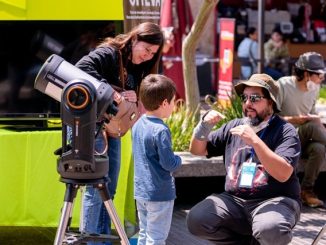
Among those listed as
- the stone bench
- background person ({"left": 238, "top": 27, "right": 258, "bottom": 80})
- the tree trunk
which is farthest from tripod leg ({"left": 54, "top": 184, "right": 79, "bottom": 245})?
background person ({"left": 238, "top": 27, "right": 258, "bottom": 80})

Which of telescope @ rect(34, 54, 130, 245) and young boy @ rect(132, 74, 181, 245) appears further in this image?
young boy @ rect(132, 74, 181, 245)

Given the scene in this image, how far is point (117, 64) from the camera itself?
206 inches

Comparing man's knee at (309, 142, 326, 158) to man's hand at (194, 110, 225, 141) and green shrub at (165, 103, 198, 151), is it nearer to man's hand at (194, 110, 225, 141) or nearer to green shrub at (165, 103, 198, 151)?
green shrub at (165, 103, 198, 151)

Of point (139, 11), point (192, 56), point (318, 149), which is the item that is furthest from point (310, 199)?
point (139, 11)

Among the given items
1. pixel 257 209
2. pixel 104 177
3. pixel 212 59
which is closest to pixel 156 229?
pixel 257 209

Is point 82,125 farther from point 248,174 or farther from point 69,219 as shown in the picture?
point 248,174

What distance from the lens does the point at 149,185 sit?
4922 millimetres

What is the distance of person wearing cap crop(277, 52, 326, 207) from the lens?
7.31m

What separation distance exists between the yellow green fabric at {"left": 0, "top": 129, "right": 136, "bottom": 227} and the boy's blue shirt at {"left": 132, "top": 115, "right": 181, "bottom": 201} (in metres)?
0.84

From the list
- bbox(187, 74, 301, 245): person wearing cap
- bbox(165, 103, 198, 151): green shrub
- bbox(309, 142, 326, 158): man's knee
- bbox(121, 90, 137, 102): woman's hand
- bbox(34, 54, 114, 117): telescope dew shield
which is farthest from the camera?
bbox(165, 103, 198, 151): green shrub

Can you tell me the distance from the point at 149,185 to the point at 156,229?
27 centimetres

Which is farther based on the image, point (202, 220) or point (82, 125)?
point (202, 220)

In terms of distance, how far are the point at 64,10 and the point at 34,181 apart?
1.40m

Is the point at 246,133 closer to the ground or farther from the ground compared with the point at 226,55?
closer to the ground
